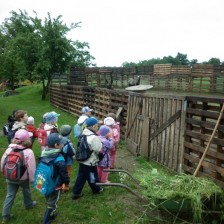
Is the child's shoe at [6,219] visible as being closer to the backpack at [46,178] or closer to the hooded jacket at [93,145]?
the backpack at [46,178]

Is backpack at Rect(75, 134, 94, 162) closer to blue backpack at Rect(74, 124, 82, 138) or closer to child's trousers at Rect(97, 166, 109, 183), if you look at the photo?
child's trousers at Rect(97, 166, 109, 183)

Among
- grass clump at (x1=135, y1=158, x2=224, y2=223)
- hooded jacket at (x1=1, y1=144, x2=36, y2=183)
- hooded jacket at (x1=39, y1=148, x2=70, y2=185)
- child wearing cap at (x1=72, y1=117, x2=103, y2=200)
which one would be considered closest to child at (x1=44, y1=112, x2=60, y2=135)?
child wearing cap at (x1=72, y1=117, x2=103, y2=200)

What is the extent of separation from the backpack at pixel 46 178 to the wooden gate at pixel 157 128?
3325 millimetres

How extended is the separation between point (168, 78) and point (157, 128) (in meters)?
21.9

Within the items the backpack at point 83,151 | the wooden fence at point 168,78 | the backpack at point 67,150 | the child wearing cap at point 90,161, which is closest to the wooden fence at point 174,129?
the child wearing cap at point 90,161

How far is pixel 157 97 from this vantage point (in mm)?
8414

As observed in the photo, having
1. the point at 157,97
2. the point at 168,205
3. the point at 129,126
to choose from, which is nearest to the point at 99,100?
the point at 129,126

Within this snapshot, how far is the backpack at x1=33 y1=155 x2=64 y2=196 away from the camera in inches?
186

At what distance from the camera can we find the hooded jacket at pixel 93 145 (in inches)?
223

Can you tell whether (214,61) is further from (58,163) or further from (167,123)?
(58,163)

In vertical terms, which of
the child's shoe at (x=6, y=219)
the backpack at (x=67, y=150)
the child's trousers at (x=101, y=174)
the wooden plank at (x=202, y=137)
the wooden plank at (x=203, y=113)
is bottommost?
the child's shoe at (x=6, y=219)

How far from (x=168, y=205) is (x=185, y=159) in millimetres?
2545

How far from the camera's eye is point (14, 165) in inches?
194

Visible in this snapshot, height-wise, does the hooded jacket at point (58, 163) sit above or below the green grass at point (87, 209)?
above
